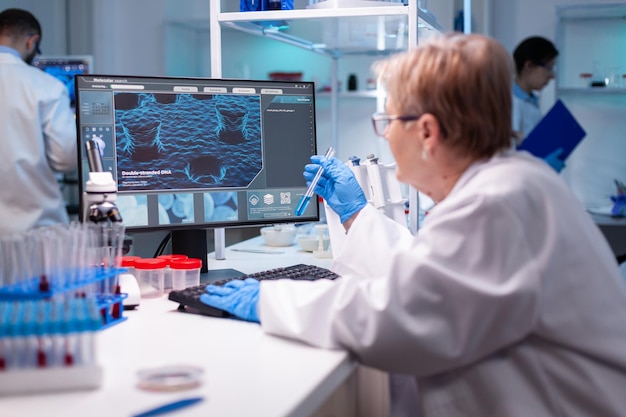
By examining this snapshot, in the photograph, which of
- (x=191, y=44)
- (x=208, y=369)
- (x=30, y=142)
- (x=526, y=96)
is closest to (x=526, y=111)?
(x=526, y=96)

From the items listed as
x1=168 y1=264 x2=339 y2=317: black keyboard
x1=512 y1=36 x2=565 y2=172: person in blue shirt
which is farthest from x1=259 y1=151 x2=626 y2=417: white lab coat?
x1=512 y1=36 x2=565 y2=172: person in blue shirt

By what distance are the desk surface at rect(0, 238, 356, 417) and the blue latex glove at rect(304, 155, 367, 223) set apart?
54 centimetres

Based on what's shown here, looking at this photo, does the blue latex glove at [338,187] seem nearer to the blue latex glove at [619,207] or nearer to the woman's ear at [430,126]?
the woman's ear at [430,126]

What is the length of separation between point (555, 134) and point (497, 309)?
57 cm

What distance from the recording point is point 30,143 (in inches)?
123

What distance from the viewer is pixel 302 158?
75.5 inches

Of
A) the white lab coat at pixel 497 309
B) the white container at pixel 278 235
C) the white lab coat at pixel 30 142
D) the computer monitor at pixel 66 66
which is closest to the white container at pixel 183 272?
the white lab coat at pixel 497 309

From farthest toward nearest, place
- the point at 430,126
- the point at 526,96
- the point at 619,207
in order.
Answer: the point at 526,96 < the point at 619,207 < the point at 430,126

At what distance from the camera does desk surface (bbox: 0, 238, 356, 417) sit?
90 centimetres

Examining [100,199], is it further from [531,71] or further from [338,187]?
[531,71]

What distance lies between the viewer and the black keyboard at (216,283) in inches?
54.0

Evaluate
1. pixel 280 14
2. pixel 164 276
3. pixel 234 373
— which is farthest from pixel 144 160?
pixel 234 373

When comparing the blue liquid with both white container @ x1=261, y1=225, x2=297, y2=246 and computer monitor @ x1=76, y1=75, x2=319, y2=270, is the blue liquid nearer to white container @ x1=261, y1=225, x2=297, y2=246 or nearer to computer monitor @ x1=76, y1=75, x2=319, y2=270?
computer monitor @ x1=76, y1=75, x2=319, y2=270

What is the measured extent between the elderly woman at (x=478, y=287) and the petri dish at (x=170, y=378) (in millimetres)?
214
